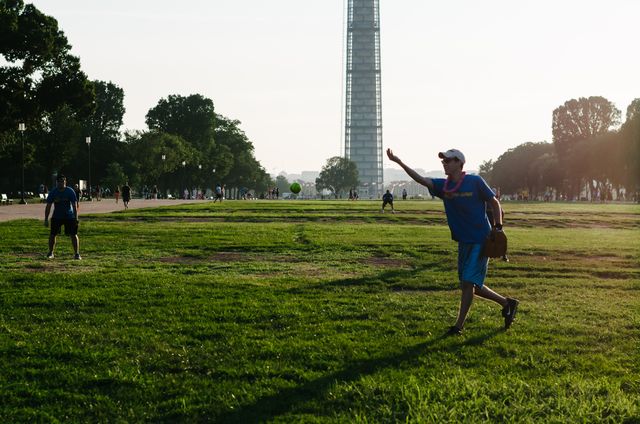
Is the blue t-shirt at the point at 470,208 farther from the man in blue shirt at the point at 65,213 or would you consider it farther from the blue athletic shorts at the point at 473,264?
the man in blue shirt at the point at 65,213

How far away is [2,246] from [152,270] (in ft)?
21.0

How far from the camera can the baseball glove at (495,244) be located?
8.14 metres

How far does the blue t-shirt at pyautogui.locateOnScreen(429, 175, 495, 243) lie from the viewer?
330 inches

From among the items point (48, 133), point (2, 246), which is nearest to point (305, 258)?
point (2, 246)

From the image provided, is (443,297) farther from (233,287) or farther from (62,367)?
(62,367)

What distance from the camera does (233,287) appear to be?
11984 millimetres

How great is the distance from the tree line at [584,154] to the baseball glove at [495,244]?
75.7 meters

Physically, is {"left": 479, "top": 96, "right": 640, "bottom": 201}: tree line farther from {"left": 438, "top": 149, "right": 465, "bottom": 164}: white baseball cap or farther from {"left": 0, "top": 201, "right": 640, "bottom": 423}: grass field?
{"left": 438, "top": 149, "right": 465, "bottom": 164}: white baseball cap

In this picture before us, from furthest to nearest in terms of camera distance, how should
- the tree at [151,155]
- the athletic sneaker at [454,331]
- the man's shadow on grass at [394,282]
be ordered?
1. the tree at [151,155]
2. the man's shadow on grass at [394,282]
3. the athletic sneaker at [454,331]

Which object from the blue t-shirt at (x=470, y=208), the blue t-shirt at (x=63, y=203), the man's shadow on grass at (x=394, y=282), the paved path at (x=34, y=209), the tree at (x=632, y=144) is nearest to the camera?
the blue t-shirt at (x=470, y=208)

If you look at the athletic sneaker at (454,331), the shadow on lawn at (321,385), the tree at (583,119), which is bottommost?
the shadow on lawn at (321,385)

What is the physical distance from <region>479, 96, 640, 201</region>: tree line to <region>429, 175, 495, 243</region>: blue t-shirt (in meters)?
75.5

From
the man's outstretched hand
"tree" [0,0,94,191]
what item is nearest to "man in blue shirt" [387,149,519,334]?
the man's outstretched hand

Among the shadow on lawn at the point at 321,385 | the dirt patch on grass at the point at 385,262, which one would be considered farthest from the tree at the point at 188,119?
the shadow on lawn at the point at 321,385
